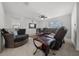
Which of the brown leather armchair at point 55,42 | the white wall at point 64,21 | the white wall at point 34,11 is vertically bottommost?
the brown leather armchair at point 55,42

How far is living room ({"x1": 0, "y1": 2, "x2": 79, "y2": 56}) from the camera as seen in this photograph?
1.75m

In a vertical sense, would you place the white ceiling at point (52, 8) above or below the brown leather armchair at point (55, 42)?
above

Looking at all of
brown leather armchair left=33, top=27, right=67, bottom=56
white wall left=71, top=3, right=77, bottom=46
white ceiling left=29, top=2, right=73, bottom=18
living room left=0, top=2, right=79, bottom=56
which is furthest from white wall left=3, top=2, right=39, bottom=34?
white wall left=71, top=3, right=77, bottom=46

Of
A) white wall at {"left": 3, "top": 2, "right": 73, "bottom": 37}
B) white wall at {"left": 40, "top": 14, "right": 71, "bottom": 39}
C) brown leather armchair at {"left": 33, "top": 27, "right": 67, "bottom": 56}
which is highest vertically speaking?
white wall at {"left": 3, "top": 2, "right": 73, "bottom": 37}

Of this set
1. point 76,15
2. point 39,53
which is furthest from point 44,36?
point 76,15

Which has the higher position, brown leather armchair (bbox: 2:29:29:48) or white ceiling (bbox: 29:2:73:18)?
white ceiling (bbox: 29:2:73:18)

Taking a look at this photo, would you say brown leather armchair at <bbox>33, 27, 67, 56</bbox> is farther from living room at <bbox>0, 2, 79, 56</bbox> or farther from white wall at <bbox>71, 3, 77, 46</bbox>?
white wall at <bbox>71, 3, 77, 46</bbox>

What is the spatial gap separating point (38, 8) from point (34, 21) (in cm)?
27

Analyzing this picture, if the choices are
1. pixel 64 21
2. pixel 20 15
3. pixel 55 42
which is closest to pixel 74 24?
pixel 64 21

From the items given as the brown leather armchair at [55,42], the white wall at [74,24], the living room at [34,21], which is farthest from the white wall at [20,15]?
the white wall at [74,24]

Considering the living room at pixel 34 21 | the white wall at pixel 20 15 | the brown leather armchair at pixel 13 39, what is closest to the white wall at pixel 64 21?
the living room at pixel 34 21

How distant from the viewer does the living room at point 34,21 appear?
1.75m

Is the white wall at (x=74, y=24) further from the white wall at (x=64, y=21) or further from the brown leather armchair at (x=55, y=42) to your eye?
the brown leather armchair at (x=55, y=42)

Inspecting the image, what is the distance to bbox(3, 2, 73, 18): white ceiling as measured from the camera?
1.77 metres
